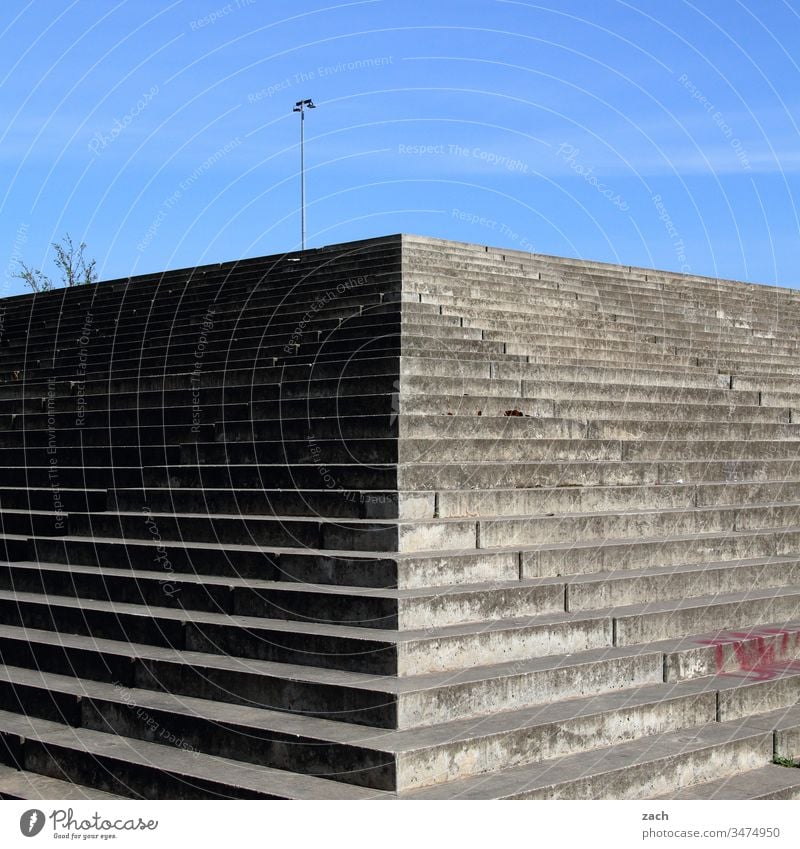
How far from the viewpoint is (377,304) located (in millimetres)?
11172

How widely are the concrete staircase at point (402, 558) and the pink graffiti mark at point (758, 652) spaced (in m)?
0.03

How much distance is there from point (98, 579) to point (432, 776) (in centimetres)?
382

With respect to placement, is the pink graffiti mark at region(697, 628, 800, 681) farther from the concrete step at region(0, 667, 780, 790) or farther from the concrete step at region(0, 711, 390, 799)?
the concrete step at region(0, 711, 390, 799)

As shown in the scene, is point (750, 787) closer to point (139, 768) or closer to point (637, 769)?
point (637, 769)

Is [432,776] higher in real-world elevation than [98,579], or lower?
lower

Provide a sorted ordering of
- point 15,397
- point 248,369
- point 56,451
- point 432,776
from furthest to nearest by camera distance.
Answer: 1. point 15,397
2. point 56,451
3. point 248,369
4. point 432,776

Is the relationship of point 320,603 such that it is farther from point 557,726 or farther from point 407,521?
point 557,726

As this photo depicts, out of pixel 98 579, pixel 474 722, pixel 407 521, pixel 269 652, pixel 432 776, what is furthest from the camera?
pixel 98 579

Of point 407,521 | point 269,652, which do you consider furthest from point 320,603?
point 407,521

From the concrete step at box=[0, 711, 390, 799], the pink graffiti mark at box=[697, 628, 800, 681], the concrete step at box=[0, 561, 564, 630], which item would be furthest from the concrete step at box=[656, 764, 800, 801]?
the concrete step at box=[0, 711, 390, 799]
